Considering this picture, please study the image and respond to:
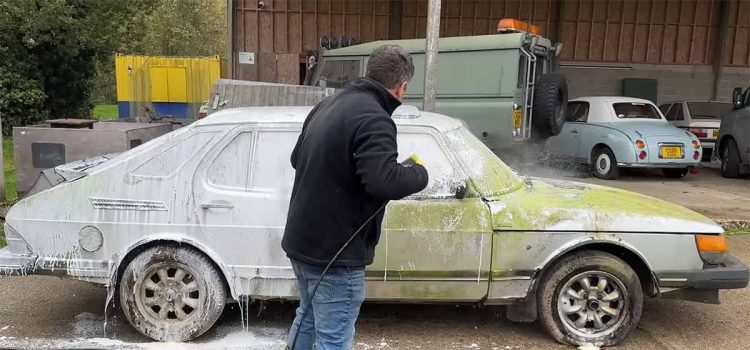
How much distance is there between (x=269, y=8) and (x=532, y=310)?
1174 centimetres

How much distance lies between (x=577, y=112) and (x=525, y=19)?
4241 mm

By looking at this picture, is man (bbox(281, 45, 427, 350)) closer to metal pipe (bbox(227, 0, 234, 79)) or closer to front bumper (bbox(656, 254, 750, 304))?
front bumper (bbox(656, 254, 750, 304))

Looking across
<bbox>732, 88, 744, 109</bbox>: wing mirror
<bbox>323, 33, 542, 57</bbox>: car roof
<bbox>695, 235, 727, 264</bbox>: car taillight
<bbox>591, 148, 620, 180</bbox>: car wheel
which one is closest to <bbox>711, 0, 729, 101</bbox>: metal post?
<bbox>732, 88, 744, 109</bbox>: wing mirror

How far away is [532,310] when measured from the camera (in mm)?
3953

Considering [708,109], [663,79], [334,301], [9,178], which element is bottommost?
[9,178]

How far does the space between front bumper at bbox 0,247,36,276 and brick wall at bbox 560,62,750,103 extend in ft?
43.5

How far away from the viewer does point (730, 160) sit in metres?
11.3

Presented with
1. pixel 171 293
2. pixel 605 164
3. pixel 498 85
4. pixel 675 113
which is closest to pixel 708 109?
pixel 675 113

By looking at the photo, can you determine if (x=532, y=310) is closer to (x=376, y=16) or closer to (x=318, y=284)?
(x=318, y=284)

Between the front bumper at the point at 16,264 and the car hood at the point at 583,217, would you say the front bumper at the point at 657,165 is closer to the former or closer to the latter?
the car hood at the point at 583,217

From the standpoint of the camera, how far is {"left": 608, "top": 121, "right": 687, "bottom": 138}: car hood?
33.6ft

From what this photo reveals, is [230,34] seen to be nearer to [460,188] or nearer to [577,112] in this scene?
[577,112]

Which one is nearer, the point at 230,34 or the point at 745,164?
the point at 745,164

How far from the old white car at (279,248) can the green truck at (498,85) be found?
5.15 m
